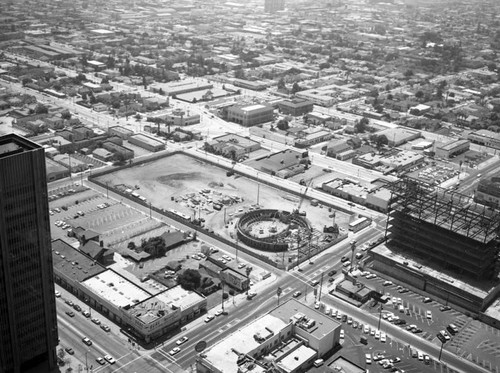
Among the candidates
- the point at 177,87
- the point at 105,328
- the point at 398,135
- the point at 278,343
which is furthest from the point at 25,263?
the point at 177,87

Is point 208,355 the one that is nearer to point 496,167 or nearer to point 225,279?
point 225,279

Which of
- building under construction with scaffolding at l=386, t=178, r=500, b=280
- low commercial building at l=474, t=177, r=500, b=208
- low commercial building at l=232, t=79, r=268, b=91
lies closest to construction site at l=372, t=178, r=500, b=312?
building under construction with scaffolding at l=386, t=178, r=500, b=280

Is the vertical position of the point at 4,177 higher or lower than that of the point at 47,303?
higher

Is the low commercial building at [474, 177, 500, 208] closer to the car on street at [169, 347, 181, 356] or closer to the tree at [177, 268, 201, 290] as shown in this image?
the tree at [177, 268, 201, 290]

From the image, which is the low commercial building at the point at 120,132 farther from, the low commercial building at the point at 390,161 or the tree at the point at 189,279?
the tree at the point at 189,279

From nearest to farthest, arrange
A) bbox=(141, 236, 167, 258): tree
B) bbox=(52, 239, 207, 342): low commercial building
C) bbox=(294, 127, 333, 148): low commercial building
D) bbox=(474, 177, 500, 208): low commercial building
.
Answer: bbox=(52, 239, 207, 342): low commercial building
bbox=(141, 236, 167, 258): tree
bbox=(474, 177, 500, 208): low commercial building
bbox=(294, 127, 333, 148): low commercial building

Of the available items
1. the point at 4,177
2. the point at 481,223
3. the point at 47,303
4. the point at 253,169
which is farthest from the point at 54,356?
the point at 253,169

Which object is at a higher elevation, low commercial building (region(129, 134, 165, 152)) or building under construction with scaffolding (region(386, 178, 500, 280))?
building under construction with scaffolding (region(386, 178, 500, 280))
